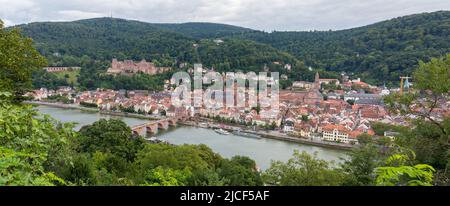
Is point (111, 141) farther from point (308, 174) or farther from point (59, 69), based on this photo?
point (59, 69)

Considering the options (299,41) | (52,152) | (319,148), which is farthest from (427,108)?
(299,41)

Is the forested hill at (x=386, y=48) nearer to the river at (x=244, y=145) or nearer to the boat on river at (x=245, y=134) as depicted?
the boat on river at (x=245, y=134)

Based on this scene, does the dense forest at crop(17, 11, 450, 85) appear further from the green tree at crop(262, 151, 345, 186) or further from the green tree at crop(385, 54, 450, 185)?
the green tree at crop(385, 54, 450, 185)

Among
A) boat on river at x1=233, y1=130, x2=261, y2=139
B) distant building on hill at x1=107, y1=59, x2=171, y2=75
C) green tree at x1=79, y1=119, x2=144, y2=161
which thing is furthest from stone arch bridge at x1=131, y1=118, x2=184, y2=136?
distant building on hill at x1=107, y1=59, x2=171, y2=75

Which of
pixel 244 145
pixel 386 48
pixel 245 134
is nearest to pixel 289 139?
pixel 245 134

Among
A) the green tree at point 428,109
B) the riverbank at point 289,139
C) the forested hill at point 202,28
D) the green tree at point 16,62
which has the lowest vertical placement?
the riverbank at point 289,139

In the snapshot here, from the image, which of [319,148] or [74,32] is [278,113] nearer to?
[319,148]

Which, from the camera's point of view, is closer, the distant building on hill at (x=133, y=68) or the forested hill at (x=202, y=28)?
the distant building on hill at (x=133, y=68)

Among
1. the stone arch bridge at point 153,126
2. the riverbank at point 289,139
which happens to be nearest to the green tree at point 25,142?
the riverbank at point 289,139
